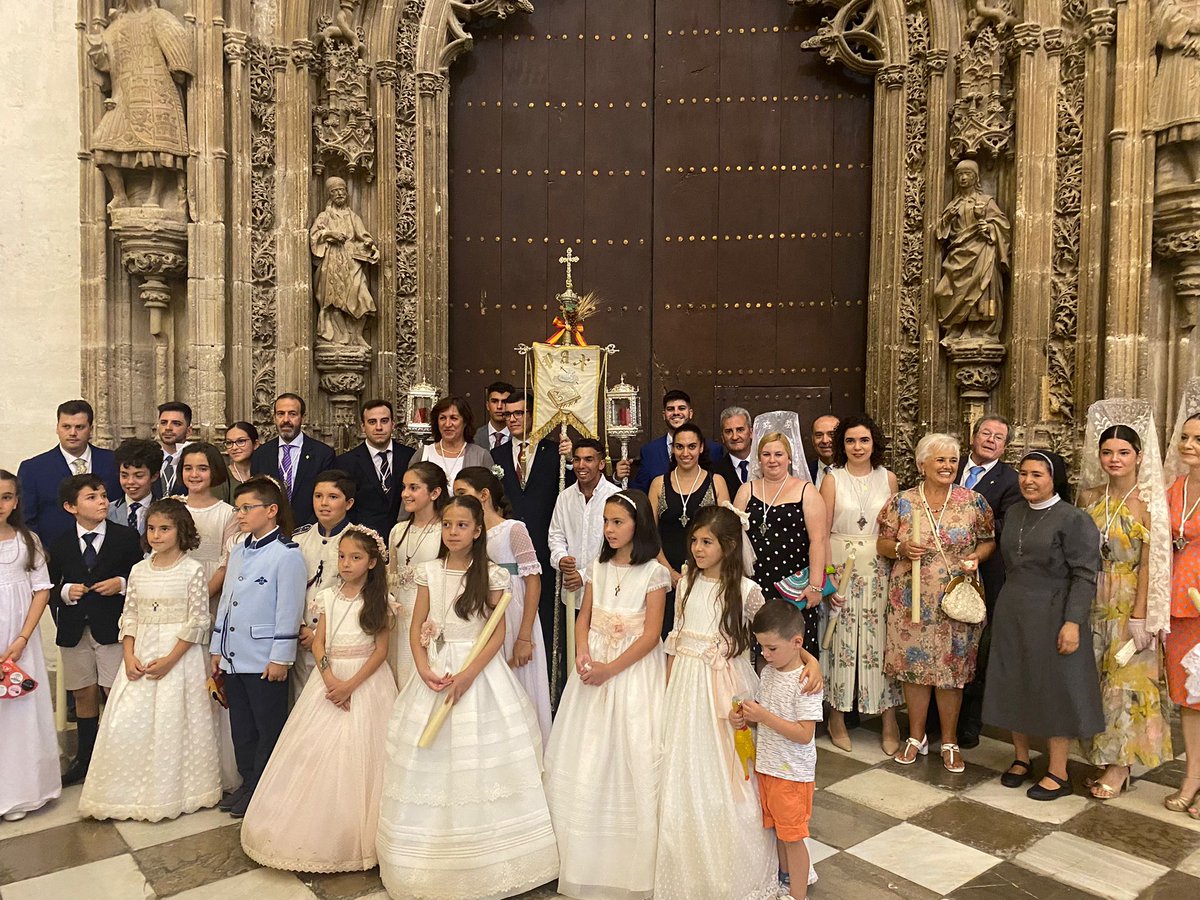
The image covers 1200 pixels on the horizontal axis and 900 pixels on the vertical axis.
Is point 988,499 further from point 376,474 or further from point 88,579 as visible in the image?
point 88,579

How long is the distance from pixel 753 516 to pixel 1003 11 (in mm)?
4244

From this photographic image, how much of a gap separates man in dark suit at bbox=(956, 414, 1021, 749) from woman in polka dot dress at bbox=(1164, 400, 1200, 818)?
2.49ft

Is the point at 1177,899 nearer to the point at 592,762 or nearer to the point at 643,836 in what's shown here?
the point at 643,836

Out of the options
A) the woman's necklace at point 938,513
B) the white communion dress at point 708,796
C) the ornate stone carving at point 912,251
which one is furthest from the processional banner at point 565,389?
the ornate stone carving at point 912,251

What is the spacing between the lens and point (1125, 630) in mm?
4172

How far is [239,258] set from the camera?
252 inches

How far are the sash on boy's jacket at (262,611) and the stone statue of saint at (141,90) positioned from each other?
3764 mm

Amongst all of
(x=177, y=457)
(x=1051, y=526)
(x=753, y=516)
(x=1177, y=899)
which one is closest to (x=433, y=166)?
(x=177, y=457)

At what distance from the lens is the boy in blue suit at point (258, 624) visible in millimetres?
3797

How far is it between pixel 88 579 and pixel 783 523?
3.36 metres

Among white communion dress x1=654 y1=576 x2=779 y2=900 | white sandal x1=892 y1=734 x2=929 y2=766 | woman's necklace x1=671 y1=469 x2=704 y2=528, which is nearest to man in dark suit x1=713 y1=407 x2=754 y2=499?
woman's necklace x1=671 y1=469 x2=704 y2=528

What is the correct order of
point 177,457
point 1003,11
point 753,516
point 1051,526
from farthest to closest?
point 1003,11
point 177,457
point 753,516
point 1051,526

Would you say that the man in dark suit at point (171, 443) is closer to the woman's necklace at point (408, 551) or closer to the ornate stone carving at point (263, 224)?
the ornate stone carving at point (263, 224)

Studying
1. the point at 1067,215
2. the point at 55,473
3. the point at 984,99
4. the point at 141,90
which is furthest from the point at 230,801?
the point at 984,99
